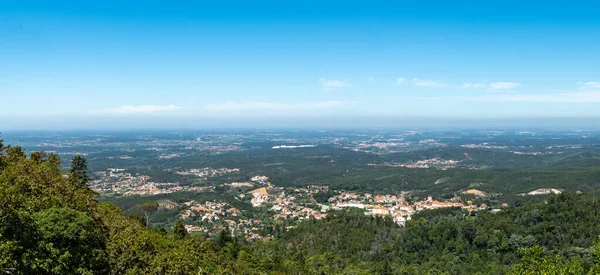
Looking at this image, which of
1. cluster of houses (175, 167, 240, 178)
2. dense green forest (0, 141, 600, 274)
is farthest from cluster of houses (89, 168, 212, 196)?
dense green forest (0, 141, 600, 274)

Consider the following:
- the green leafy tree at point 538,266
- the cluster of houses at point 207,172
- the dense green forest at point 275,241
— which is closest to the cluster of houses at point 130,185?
the cluster of houses at point 207,172

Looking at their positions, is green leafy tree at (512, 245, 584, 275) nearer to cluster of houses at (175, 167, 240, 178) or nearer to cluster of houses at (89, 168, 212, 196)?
cluster of houses at (89, 168, 212, 196)

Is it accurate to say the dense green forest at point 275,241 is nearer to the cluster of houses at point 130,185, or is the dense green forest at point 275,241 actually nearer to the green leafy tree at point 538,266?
the green leafy tree at point 538,266

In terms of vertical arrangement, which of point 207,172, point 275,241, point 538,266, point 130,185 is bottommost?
point 207,172

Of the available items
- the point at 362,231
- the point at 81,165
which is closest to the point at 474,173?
the point at 362,231

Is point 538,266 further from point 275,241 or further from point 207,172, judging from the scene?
point 207,172

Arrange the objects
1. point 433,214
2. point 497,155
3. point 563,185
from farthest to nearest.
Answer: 1. point 497,155
2. point 563,185
3. point 433,214

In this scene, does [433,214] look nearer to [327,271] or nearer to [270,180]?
[327,271]

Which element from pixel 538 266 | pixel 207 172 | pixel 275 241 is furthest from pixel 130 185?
pixel 538 266
